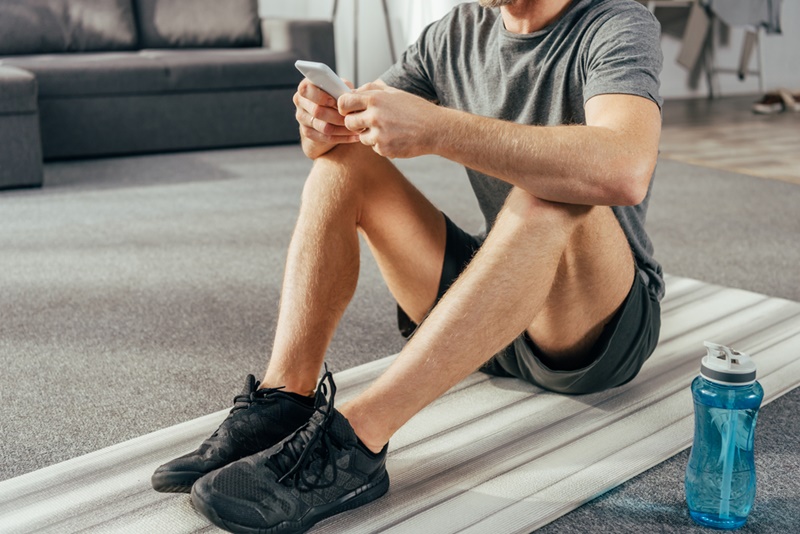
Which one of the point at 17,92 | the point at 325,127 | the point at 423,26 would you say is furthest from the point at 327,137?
the point at 423,26

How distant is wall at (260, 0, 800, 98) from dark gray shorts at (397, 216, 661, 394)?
3.69 m

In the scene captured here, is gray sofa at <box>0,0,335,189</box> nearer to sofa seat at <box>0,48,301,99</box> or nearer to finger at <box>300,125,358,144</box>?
sofa seat at <box>0,48,301,99</box>

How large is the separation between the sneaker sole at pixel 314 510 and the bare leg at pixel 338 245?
7.0 inches

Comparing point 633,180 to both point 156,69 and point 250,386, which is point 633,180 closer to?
point 250,386

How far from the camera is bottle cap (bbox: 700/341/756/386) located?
3.34 ft

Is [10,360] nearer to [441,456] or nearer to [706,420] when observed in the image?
[441,456]

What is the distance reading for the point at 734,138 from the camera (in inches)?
174

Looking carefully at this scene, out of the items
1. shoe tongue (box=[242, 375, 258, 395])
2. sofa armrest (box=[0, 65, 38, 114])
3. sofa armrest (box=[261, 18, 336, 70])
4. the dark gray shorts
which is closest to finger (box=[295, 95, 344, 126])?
the dark gray shorts

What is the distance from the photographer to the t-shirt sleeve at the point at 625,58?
3.81ft

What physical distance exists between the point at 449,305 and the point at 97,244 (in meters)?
1.64

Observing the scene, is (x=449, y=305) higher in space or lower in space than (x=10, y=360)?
higher

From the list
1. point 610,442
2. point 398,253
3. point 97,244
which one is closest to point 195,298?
point 97,244

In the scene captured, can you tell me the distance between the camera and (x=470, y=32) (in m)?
1.47

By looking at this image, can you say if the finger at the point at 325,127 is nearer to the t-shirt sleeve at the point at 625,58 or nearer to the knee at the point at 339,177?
the knee at the point at 339,177
